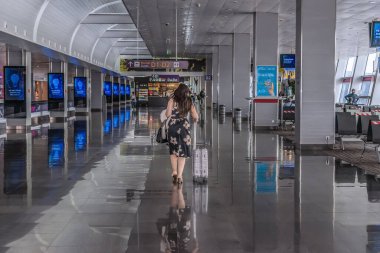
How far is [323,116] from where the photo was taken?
15.1 meters

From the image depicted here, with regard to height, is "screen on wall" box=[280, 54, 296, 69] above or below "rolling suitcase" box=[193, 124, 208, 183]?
above

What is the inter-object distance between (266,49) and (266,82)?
142 centimetres

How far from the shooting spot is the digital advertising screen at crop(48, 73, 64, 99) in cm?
2977

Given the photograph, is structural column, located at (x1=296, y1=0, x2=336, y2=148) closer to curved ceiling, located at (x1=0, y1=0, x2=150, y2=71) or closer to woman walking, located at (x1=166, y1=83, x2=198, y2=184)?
woman walking, located at (x1=166, y1=83, x2=198, y2=184)

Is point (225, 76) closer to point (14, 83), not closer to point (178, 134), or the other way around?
point (14, 83)

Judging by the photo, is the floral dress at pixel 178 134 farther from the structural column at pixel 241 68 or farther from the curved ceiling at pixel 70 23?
the structural column at pixel 241 68

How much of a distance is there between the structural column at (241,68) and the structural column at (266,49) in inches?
290

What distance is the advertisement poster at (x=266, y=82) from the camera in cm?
2308

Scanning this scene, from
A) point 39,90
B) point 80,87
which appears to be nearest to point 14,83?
point 80,87

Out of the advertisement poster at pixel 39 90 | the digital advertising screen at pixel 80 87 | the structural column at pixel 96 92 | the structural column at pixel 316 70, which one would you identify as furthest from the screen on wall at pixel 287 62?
the structural column at pixel 96 92

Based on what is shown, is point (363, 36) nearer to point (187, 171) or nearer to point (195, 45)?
point (195, 45)

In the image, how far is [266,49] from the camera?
23078 mm

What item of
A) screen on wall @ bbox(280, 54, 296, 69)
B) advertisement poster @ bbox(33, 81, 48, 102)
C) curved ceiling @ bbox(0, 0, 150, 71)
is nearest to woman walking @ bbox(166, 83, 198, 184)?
curved ceiling @ bbox(0, 0, 150, 71)

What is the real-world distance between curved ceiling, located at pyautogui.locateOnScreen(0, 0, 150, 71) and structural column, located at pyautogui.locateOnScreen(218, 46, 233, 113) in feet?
→ 21.6
